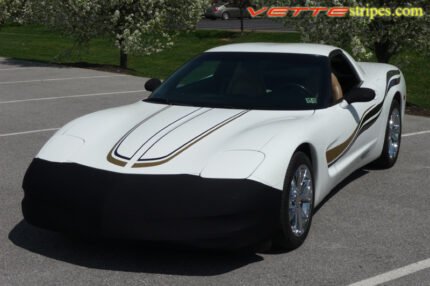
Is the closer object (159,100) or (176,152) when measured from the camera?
(176,152)

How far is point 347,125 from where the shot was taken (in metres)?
6.94

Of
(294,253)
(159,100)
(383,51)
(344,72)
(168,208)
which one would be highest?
(344,72)

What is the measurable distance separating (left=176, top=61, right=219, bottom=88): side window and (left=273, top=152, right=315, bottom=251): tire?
165 cm

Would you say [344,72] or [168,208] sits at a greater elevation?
[344,72]

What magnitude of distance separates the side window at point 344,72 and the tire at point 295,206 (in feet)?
6.95

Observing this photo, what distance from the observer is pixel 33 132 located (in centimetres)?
1093

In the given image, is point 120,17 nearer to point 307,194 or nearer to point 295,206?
point 307,194

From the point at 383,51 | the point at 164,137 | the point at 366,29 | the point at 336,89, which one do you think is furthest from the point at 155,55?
the point at 164,137

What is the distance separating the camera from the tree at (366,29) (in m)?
14.7

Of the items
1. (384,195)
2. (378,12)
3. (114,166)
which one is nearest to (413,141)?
(384,195)

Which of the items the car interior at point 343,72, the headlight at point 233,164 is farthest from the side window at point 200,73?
the headlight at point 233,164

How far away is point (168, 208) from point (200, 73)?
2.53 m

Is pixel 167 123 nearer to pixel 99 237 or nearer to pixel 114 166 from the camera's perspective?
pixel 114 166

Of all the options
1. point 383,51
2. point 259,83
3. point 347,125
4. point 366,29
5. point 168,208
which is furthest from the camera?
point 383,51
